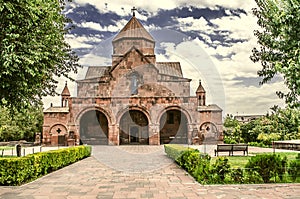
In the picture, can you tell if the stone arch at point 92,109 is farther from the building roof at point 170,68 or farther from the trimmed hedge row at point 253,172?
the trimmed hedge row at point 253,172

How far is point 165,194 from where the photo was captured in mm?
8164

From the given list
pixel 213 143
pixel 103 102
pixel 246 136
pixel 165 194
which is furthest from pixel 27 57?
pixel 246 136

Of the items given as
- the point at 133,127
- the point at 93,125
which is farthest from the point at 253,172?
the point at 93,125

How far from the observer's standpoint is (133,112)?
3262cm

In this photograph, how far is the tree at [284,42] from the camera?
277 inches

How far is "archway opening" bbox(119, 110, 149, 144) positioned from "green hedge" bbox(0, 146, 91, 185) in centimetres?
1801

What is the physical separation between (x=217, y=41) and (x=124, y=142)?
1522 cm

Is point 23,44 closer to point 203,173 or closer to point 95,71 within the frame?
point 203,173

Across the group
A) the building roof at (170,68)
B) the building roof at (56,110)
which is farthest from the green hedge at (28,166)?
the building roof at (170,68)

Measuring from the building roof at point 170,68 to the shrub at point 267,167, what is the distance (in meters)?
29.2

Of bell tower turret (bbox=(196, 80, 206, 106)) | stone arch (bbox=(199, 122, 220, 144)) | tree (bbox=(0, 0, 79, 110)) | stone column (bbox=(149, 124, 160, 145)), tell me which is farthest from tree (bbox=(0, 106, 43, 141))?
tree (bbox=(0, 0, 79, 110))

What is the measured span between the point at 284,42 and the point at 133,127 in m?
25.4

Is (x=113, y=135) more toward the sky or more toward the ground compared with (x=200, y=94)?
more toward the ground

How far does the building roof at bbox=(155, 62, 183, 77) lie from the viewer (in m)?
38.9
